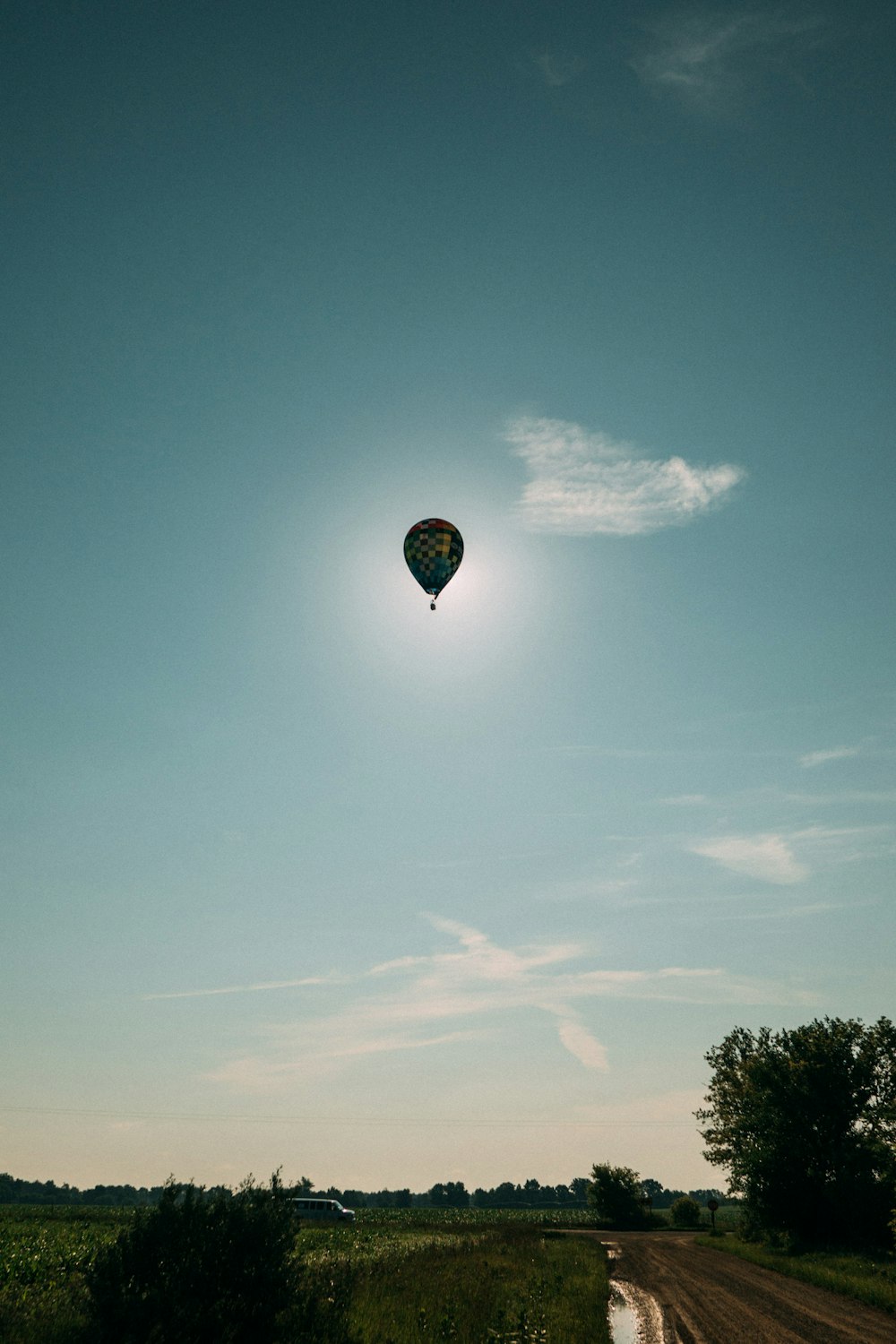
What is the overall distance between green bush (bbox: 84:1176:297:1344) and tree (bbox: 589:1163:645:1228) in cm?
7124

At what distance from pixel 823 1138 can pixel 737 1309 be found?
21767 mm

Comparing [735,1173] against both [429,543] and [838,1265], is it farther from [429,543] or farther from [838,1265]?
[429,543]

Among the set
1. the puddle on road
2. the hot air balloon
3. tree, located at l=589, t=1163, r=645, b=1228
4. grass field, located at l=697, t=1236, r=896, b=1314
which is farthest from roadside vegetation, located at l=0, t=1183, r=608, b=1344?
tree, located at l=589, t=1163, r=645, b=1228

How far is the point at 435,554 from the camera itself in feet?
124

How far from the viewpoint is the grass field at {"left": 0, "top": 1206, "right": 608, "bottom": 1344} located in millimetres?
14883

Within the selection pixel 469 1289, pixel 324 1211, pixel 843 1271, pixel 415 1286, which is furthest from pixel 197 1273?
pixel 324 1211

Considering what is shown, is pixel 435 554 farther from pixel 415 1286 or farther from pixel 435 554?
pixel 415 1286

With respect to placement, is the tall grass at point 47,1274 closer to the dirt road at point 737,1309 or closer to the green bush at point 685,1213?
the dirt road at point 737,1309

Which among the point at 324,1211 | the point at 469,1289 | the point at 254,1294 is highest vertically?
the point at 254,1294

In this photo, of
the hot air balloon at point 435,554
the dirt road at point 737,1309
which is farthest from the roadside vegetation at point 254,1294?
the hot air balloon at point 435,554

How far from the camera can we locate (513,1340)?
1552cm

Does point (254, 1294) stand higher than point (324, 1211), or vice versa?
point (254, 1294)

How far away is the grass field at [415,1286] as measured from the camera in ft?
48.8

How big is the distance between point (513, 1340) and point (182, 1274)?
740 cm
